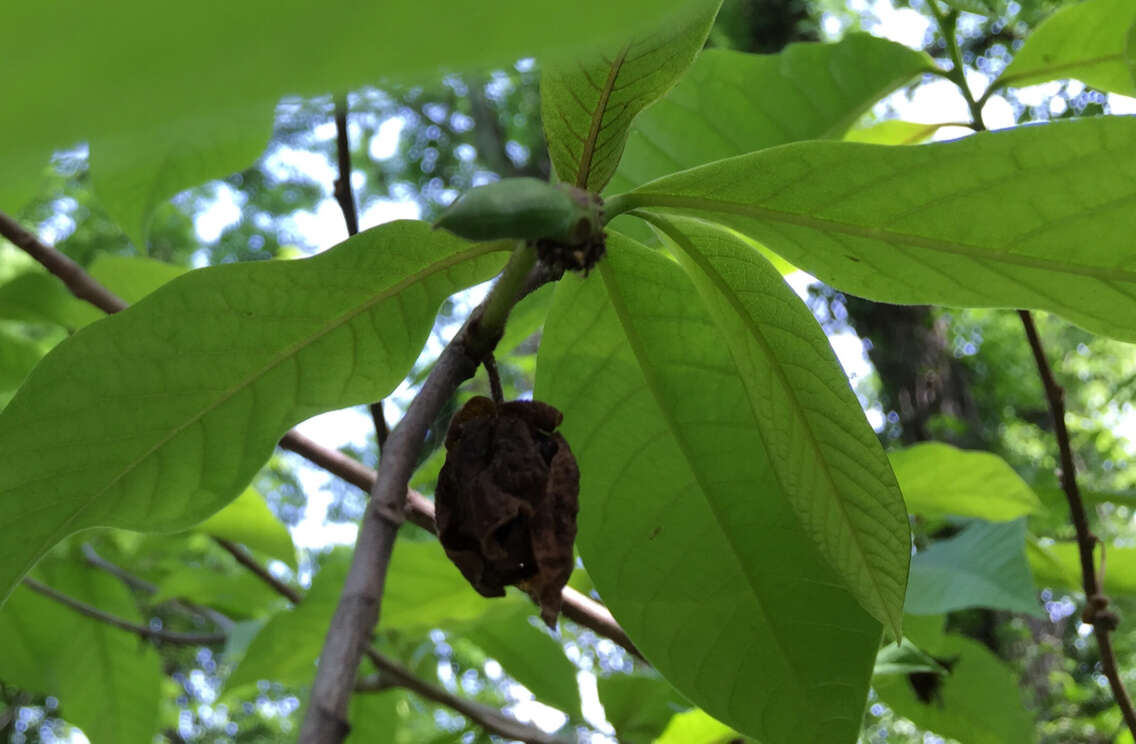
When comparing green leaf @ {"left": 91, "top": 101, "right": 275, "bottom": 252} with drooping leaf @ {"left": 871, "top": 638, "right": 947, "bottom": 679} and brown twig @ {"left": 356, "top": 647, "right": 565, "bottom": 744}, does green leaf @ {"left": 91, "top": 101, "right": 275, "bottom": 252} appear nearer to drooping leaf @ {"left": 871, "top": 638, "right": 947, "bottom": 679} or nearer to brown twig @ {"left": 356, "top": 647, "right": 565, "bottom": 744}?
brown twig @ {"left": 356, "top": 647, "right": 565, "bottom": 744}

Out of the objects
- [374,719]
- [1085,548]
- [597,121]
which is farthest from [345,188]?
[374,719]

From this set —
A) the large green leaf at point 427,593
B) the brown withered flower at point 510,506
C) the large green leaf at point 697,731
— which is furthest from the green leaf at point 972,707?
the brown withered flower at point 510,506

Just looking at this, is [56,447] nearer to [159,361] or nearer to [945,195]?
[159,361]

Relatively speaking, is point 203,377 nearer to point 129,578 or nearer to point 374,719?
point 374,719

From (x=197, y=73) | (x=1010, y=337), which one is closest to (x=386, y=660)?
(x=197, y=73)

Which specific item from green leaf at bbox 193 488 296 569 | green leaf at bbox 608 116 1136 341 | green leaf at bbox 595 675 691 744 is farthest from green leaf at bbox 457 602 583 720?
green leaf at bbox 608 116 1136 341

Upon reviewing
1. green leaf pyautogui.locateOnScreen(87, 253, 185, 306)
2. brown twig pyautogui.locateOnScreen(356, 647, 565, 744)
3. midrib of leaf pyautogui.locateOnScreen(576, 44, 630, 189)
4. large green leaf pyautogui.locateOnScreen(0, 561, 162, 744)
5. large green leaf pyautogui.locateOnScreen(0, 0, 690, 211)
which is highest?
green leaf pyautogui.locateOnScreen(87, 253, 185, 306)
